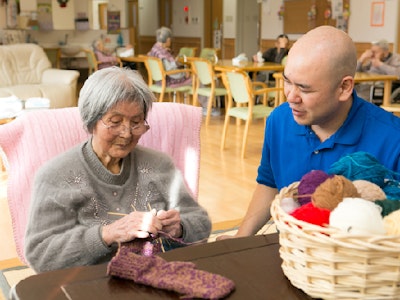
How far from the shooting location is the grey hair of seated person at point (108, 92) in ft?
5.41

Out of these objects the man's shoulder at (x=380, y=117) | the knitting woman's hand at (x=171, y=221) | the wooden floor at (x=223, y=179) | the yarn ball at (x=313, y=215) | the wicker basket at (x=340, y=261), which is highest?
the man's shoulder at (x=380, y=117)

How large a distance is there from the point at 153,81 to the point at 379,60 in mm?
3161

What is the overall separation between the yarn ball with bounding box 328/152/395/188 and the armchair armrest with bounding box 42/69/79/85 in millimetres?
6887

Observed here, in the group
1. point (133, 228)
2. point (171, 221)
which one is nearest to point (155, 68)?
point (171, 221)

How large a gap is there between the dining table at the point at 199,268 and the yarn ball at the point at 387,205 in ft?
0.68

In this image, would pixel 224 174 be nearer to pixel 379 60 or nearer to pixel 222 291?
pixel 379 60

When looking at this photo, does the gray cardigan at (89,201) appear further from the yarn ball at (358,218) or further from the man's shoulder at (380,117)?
the yarn ball at (358,218)

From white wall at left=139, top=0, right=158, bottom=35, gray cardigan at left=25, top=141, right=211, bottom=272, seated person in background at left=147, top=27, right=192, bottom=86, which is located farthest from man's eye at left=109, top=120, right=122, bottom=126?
white wall at left=139, top=0, right=158, bottom=35

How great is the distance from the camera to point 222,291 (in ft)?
3.21

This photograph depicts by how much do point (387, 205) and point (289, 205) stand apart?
18cm

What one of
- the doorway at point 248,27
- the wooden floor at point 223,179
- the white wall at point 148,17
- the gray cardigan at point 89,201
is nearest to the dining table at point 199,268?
the gray cardigan at point 89,201

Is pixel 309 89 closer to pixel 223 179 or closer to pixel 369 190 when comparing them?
pixel 369 190

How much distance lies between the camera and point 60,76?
25.2 ft

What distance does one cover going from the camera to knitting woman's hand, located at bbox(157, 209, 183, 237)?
1612 millimetres
